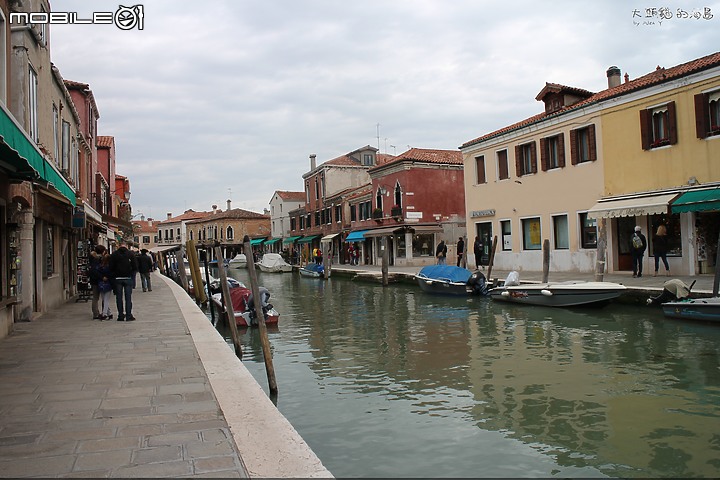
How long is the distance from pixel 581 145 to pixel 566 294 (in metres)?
7.63

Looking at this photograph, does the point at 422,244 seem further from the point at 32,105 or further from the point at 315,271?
the point at 32,105

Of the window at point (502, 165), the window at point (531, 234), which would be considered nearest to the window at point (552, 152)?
the window at point (531, 234)

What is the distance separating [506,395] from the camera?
22.9ft

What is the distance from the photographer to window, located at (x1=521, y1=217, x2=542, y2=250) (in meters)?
22.2

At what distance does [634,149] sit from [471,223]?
916cm

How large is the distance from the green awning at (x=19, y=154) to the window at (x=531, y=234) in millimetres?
17808

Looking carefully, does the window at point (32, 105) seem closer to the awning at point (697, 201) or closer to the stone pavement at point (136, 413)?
the stone pavement at point (136, 413)

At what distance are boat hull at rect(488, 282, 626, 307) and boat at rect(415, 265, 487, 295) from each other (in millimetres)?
2247

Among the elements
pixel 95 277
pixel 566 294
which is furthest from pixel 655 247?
pixel 95 277

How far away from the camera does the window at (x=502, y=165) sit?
23984 millimetres

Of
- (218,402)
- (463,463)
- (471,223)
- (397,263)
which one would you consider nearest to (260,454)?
(218,402)

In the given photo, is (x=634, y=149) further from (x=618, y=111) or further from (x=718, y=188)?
(x=718, y=188)

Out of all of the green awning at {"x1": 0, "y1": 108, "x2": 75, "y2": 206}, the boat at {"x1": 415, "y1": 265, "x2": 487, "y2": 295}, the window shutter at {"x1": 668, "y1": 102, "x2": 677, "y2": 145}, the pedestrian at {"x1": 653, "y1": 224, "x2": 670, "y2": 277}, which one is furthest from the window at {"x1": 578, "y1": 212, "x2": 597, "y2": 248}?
the green awning at {"x1": 0, "y1": 108, "x2": 75, "y2": 206}

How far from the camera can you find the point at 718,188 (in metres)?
15.2
